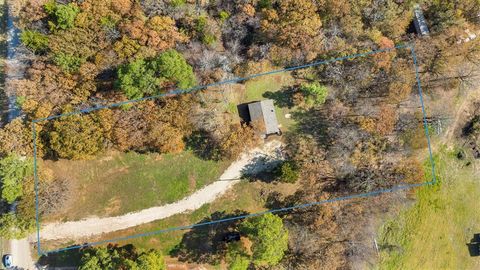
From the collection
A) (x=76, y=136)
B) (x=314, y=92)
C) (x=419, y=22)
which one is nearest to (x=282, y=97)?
(x=314, y=92)

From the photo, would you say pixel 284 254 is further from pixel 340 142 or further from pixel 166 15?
pixel 166 15

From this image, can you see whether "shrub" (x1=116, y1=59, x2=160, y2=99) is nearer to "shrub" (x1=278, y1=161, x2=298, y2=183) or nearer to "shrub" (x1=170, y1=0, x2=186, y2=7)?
"shrub" (x1=170, y1=0, x2=186, y2=7)

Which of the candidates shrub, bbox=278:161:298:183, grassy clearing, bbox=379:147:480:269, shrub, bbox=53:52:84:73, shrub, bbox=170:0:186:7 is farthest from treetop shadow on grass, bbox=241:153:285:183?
shrub, bbox=53:52:84:73

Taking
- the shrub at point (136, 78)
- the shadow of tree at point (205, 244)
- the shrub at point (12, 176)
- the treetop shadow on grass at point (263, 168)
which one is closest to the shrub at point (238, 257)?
the shadow of tree at point (205, 244)

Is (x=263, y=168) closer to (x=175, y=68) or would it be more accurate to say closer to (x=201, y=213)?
(x=201, y=213)

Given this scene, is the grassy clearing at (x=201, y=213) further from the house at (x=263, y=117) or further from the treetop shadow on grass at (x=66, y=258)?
the house at (x=263, y=117)

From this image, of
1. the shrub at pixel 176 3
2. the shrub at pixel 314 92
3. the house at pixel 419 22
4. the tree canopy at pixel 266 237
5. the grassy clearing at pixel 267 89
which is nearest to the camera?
the tree canopy at pixel 266 237
